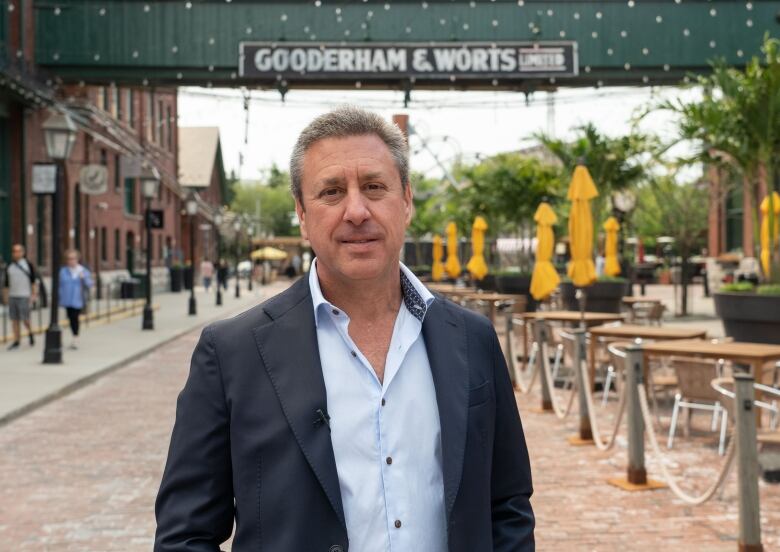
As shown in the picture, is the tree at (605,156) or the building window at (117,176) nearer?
the tree at (605,156)

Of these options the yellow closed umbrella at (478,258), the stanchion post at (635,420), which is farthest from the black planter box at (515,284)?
the stanchion post at (635,420)

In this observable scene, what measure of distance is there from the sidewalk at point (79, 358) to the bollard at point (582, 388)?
6081 mm

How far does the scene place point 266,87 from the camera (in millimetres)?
26625

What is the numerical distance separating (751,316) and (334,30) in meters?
16.8

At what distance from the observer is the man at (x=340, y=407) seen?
212cm

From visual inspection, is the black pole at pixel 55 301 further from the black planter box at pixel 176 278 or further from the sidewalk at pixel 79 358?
the black planter box at pixel 176 278

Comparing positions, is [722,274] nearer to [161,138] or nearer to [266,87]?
[266,87]

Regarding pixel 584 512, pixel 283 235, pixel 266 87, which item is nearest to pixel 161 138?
pixel 266 87

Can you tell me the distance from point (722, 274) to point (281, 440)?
3300 cm

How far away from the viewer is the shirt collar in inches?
89.9

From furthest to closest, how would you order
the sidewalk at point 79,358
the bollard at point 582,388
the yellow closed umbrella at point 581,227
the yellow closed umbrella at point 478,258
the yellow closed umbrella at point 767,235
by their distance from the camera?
1. the yellow closed umbrella at point 478,258
2. the yellow closed umbrella at point 767,235
3. the yellow closed umbrella at point 581,227
4. the sidewalk at point 79,358
5. the bollard at point 582,388

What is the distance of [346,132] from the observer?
7.39ft

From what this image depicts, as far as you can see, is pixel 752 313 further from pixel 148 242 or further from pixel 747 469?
pixel 148 242

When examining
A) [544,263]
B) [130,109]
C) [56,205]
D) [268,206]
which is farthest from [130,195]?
[268,206]
